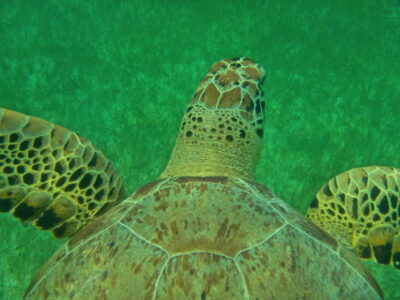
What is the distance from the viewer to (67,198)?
200cm

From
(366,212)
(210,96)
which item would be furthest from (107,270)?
(366,212)

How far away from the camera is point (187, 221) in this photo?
52.0 inches

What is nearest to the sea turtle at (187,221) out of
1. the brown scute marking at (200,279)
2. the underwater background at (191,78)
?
the brown scute marking at (200,279)

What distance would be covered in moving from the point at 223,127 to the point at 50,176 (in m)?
1.18

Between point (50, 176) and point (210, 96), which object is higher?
point (210, 96)

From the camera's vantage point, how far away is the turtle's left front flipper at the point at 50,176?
193 centimetres

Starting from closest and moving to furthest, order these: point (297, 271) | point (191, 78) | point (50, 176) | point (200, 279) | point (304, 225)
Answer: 1. point (200, 279)
2. point (297, 271)
3. point (304, 225)
4. point (50, 176)
5. point (191, 78)

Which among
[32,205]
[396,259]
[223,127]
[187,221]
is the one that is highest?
[223,127]

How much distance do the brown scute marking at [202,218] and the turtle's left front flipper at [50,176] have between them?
2.38 feet

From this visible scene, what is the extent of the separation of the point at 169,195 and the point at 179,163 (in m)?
0.68

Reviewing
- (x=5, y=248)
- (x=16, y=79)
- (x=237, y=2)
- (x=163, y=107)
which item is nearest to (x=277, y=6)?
(x=237, y=2)

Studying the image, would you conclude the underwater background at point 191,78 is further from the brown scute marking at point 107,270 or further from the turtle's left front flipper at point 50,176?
the brown scute marking at point 107,270

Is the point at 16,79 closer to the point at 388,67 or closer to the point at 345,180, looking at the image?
the point at 345,180

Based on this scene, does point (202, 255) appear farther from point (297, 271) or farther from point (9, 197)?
point (9, 197)
